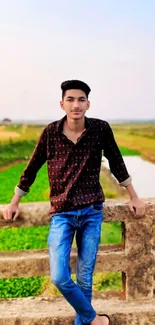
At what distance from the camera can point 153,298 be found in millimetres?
3275

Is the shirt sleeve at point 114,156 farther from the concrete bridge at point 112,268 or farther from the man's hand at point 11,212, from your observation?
the man's hand at point 11,212

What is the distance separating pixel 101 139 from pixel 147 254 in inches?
30.8

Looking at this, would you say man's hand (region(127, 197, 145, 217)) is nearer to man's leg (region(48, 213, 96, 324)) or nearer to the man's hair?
man's leg (region(48, 213, 96, 324))

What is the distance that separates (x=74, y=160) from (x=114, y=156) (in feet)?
0.85

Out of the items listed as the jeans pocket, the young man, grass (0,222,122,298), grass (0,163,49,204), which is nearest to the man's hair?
the young man

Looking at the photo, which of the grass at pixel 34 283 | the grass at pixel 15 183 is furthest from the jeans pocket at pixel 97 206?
the grass at pixel 15 183

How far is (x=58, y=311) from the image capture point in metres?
3.19

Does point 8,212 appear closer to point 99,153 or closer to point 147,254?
point 99,153

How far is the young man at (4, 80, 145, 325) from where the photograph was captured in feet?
9.24

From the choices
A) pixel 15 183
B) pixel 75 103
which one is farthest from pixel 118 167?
pixel 15 183

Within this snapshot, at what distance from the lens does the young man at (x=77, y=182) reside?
2816 mm

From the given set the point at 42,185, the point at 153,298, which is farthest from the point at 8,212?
the point at 42,185

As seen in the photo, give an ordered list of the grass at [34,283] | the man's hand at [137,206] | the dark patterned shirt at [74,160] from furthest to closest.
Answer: the grass at [34,283]
the man's hand at [137,206]
the dark patterned shirt at [74,160]

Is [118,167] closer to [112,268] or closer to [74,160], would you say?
[74,160]
